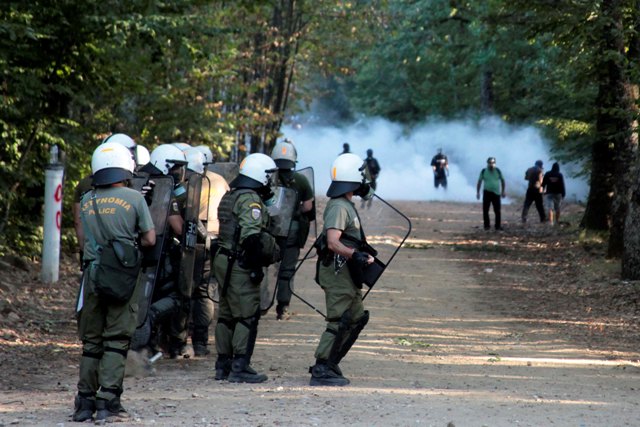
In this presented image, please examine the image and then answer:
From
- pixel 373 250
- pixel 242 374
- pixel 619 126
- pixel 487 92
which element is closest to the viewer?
pixel 242 374

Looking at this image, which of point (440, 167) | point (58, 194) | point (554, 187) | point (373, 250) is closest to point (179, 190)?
point (373, 250)

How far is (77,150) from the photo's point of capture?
52.1ft

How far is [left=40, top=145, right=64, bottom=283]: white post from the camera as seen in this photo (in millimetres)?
14359

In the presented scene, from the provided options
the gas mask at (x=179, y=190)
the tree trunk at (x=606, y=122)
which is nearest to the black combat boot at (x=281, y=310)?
the gas mask at (x=179, y=190)

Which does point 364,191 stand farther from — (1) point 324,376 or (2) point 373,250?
(1) point 324,376

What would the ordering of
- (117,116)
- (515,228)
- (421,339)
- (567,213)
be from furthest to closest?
1. (567,213)
2. (515,228)
3. (117,116)
4. (421,339)

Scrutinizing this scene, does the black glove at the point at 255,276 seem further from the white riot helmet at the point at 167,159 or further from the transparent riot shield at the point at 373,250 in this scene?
the white riot helmet at the point at 167,159

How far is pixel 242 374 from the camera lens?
913 cm

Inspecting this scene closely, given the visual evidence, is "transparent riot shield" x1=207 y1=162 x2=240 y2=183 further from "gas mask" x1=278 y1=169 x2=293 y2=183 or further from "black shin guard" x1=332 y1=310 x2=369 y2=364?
"black shin guard" x1=332 y1=310 x2=369 y2=364

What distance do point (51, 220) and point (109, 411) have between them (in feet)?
23.9

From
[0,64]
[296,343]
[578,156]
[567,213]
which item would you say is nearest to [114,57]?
Result: [0,64]

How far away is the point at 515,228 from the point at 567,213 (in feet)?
23.7

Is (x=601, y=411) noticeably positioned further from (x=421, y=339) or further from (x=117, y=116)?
(x=117, y=116)

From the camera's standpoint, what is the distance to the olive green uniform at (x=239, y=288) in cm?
915
